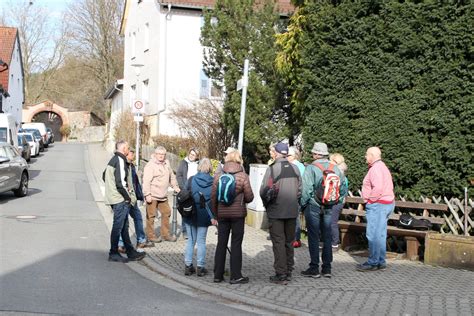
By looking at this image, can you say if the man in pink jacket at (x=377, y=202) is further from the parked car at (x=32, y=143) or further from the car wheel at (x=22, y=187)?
the parked car at (x=32, y=143)

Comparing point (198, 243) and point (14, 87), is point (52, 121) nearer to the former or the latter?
point (14, 87)

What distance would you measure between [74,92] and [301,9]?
6301 cm

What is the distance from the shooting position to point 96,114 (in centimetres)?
7200

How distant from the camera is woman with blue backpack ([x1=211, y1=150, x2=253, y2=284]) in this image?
7.87 metres

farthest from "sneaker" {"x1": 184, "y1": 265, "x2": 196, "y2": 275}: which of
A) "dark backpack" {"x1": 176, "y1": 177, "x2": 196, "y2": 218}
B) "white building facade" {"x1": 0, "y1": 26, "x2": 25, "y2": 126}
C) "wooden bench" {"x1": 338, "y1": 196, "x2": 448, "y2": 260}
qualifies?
"white building facade" {"x1": 0, "y1": 26, "x2": 25, "y2": 126}

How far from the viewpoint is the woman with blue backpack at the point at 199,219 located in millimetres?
8570

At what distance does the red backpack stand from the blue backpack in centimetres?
128

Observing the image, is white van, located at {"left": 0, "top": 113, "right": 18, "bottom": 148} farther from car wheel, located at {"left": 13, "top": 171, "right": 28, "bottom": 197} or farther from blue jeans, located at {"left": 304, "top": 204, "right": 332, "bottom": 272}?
blue jeans, located at {"left": 304, "top": 204, "right": 332, "bottom": 272}

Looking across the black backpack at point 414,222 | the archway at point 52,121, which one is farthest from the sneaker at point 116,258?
the archway at point 52,121

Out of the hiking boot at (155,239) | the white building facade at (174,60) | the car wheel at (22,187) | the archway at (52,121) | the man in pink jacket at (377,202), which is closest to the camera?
the man in pink jacket at (377,202)

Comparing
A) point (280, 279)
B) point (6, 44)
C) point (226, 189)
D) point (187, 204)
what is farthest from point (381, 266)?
point (6, 44)

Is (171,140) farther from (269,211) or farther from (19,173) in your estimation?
(269,211)

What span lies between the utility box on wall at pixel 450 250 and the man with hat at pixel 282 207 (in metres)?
2.63

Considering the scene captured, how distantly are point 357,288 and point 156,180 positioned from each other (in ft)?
14.9
